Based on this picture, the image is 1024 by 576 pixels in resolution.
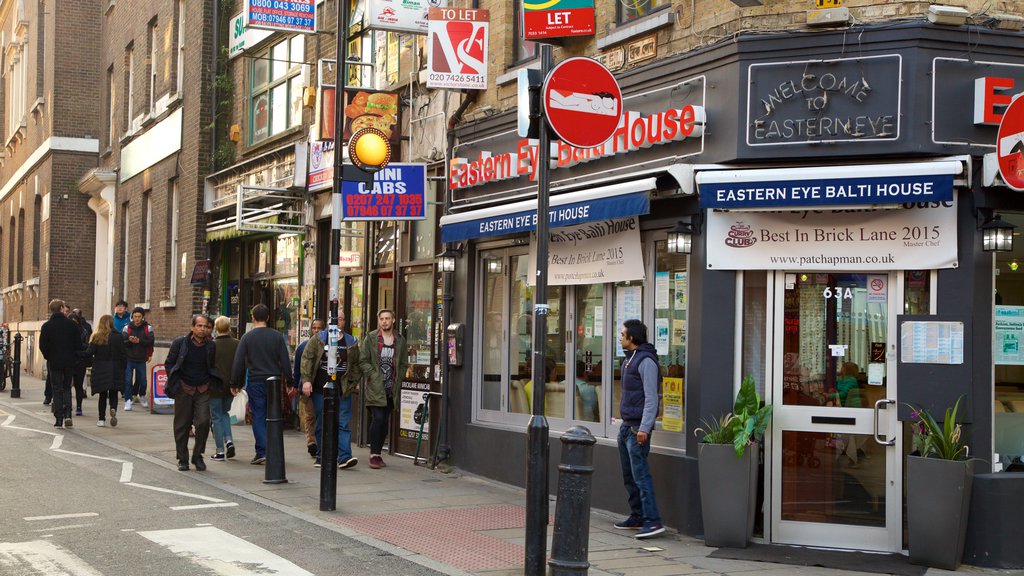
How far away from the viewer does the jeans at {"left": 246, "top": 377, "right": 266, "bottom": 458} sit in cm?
1301

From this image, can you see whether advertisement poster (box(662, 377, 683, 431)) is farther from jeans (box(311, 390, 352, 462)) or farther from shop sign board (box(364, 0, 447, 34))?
shop sign board (box(364, 0, 447, 34))

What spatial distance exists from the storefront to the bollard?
274 cm

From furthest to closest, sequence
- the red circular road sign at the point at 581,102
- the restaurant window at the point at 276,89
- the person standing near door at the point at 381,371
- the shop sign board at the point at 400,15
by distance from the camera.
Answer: the restaurant window at the point at 276,89
the person standing near door at the point at 381,371
the shop sign board at the point at 400,15
the red circular road sign at the point at 581,102

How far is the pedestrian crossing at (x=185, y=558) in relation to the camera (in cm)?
735

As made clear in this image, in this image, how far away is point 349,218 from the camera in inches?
527

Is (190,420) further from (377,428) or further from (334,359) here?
(334,359)

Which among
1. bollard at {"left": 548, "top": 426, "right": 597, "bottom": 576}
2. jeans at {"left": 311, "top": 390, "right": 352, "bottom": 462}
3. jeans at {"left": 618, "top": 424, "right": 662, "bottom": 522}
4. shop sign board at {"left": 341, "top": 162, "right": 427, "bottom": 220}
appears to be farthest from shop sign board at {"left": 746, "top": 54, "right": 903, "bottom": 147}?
jeans at {"left": 311, "top": 390, "right": 352, "bottom": 462}

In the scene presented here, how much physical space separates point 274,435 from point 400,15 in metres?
5.19

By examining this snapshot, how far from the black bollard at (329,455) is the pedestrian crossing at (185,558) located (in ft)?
4.63

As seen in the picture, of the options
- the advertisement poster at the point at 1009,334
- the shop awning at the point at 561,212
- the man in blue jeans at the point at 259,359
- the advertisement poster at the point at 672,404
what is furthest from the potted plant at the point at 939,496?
the man in blue jeans at the point at 259,359

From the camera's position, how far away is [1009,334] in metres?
8.88

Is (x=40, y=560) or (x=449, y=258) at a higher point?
(x=449, y=258)

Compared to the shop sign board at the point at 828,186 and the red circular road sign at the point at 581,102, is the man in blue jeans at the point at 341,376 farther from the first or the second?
the red circular road sign at the point at 581,102

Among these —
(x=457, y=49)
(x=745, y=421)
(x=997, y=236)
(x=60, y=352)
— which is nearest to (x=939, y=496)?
(x=745, y=421)
